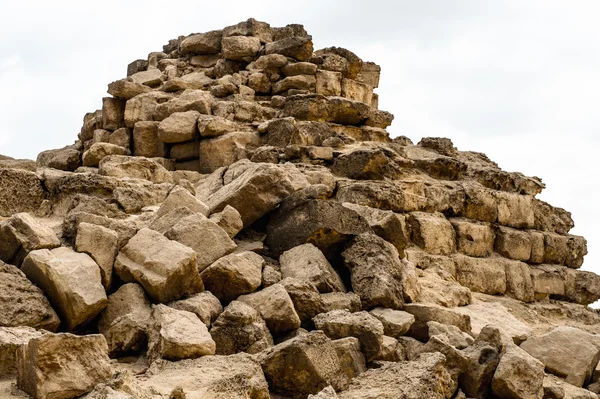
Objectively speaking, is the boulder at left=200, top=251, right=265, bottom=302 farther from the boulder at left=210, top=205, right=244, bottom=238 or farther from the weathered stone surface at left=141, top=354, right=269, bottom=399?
the weathered stone surface at left=141, top=354, right=269, bottom=399

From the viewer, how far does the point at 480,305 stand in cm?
710

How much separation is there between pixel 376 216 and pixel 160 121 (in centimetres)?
427

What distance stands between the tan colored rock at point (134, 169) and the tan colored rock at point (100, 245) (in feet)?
8.71

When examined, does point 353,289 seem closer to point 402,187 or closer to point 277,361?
Result: point 277,361

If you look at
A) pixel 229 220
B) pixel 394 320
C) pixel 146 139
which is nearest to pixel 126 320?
pixel 229 220

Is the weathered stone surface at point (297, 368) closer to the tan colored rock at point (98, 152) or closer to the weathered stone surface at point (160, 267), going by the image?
the weathered stone surface at point (160, 267)

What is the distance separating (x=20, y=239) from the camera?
4762mm

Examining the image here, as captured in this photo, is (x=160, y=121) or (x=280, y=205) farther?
(x=160, y=121)

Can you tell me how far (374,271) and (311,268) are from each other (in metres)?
0.60

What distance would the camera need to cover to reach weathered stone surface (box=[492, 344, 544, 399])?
469cm

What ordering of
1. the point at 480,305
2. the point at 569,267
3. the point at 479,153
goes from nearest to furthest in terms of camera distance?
the point at 480,305 < the point at 569,267 < the point at 479,153

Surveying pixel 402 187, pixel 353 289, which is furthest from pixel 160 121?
pixel 353 289

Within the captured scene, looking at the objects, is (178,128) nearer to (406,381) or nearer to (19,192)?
(19,192)

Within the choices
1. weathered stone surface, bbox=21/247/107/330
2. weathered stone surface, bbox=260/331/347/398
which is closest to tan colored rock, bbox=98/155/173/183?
weathered stone surface, bbox=21/247/107/330
